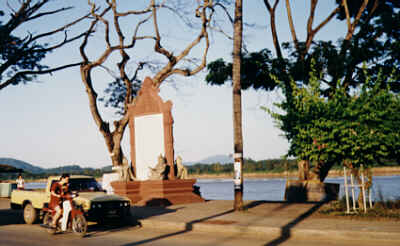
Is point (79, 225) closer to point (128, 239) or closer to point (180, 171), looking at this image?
point (128, 239)

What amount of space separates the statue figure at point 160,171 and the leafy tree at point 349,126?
347 inches

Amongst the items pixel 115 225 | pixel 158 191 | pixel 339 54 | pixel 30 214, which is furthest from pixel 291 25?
pixel 30 214

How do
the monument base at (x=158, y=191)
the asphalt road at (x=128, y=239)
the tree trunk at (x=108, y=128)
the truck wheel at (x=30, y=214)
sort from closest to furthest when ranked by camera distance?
the asphalt road at (x=128, y=239), the truck wheel at (x=30, y=214), the monument base at (x=158, y=191), the tree trunk at (x=108, y=128)

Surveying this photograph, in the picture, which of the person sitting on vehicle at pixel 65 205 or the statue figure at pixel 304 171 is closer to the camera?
the person sitting on vehicle at pixel 65 205

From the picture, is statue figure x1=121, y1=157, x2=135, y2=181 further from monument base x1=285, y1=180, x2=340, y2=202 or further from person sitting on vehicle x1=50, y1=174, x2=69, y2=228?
person sitting on vehicle x1=50, y1=174, x2=69, y2=228

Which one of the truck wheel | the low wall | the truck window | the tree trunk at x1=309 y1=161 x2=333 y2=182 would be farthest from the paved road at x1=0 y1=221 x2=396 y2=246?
the low wall

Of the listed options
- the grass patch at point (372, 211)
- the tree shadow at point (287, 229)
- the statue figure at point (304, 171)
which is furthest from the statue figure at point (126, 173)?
the tree shadow at point (287, 229)

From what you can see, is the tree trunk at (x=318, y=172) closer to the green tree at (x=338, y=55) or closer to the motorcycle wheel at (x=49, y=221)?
the green tree at (x=338, y=55)

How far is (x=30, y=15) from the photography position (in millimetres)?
29203

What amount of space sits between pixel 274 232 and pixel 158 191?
35.4 ft

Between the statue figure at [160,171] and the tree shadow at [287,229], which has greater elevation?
the statue figure at [160,171]

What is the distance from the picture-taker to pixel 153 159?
2362 cm

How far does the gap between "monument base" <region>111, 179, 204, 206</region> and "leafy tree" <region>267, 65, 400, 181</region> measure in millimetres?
8494

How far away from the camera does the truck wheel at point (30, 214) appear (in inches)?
605
